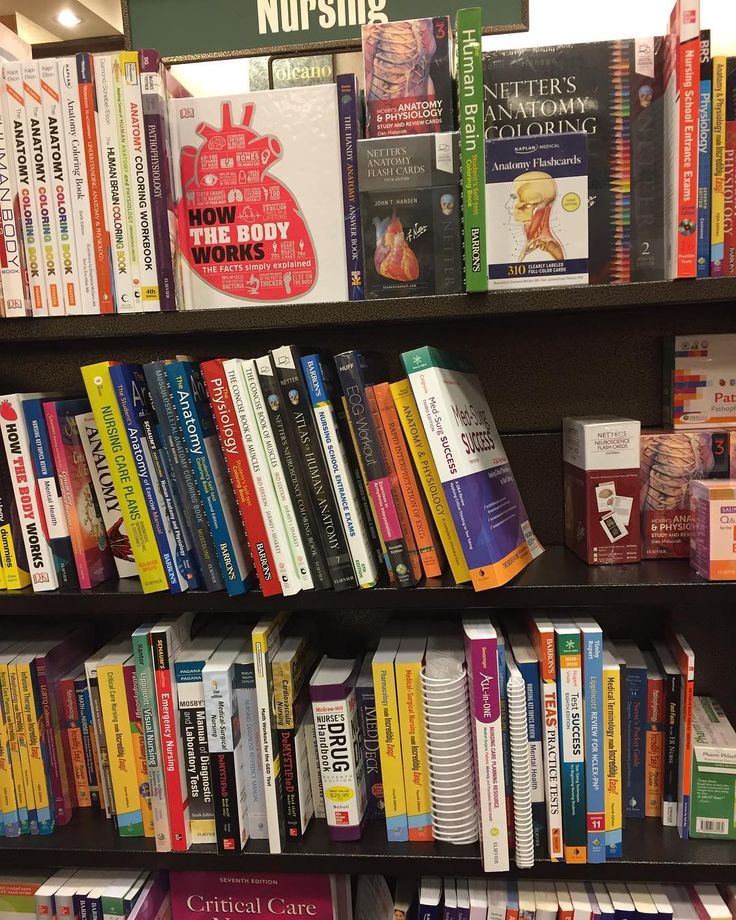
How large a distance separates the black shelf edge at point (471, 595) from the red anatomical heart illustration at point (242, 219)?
0.46 metres

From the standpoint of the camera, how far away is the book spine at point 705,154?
2.82ft

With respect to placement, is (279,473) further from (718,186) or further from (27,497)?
(718,186)

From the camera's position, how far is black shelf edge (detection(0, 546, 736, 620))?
934 mm

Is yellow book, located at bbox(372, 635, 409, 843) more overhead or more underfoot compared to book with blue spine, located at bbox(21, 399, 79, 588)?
more underfoot

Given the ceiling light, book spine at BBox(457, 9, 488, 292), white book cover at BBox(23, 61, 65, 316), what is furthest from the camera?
the ceiling light

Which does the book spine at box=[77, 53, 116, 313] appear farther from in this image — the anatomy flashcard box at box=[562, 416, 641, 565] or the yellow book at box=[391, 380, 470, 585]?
the anatomy flashcard box at box=[562, 416, 641, 565]

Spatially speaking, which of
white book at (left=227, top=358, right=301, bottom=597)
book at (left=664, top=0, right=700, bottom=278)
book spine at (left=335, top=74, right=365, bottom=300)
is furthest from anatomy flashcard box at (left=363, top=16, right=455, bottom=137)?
white book at (left=227, top=358, right=301, bottom=597)

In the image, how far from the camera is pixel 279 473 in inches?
37.9

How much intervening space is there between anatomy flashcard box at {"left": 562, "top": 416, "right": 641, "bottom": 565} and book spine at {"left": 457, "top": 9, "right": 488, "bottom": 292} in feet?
0.97

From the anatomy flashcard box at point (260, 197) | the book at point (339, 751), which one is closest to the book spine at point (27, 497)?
the anatomy flashcard box at point (260, 197)

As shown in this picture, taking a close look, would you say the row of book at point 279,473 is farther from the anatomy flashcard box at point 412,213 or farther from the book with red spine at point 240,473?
the anatomy flashcard box at point 412,213

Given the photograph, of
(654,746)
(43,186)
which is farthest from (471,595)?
(43,186)

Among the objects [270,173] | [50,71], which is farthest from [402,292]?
[50,71]

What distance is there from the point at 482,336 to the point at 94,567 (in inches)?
30.6
